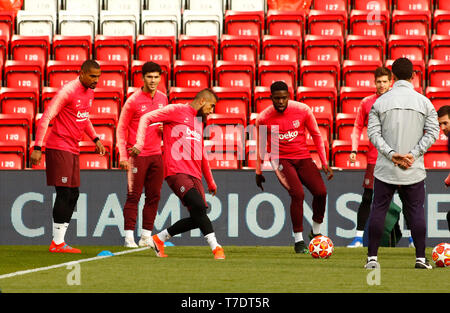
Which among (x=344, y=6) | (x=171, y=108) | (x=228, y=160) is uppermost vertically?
(x=344, y=6)

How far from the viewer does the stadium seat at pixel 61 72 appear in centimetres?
1316

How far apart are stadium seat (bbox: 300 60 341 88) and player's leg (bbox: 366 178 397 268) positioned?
20.4 feet

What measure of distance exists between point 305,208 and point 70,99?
3.19m

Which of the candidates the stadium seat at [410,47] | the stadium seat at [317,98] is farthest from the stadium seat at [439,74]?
the stadium seat at [317,98]

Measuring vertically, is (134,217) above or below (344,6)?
below

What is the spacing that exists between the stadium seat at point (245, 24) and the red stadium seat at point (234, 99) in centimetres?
190

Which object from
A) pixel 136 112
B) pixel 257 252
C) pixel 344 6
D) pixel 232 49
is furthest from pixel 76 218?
pixel 344 6

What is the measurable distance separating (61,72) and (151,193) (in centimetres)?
368

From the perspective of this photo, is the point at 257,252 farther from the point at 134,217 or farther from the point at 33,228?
the point at 33,228

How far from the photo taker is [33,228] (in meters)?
10.9

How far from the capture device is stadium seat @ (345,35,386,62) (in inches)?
532

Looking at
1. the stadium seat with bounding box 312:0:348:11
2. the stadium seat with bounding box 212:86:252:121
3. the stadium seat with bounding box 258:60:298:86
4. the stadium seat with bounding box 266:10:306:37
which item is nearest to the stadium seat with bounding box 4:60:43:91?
the stadium seat with bounding box 212:86:252:121

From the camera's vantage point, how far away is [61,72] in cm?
1320
